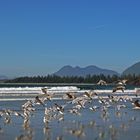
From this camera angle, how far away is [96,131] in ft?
92.9

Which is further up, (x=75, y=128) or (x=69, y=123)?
(x=69, y=123)

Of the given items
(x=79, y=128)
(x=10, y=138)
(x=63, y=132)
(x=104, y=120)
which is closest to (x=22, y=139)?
(x=10, y=138)

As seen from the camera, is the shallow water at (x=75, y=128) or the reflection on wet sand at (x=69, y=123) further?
the reflection on wet sand at (x=69, y=123)

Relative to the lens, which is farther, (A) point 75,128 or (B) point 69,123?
(B) point 69,123

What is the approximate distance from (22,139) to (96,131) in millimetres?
4640

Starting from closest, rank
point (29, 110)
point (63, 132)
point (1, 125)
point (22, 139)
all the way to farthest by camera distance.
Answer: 1. point (22, 139)
2. point (63, 132)
3. point (1, 125)
4. point (29, 110)

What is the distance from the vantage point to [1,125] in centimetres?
3089

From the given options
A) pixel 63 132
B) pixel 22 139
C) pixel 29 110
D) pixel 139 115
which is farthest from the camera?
pixel 139 115

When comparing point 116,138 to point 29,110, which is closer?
point 116,138

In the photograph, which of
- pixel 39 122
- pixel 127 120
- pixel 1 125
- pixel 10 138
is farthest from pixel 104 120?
pixel 10 138

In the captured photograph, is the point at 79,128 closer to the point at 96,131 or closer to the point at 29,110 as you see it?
the point at 96,131

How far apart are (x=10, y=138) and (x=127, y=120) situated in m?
11.3

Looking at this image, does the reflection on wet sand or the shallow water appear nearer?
the shallow water

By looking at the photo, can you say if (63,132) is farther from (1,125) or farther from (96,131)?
(1,125)
